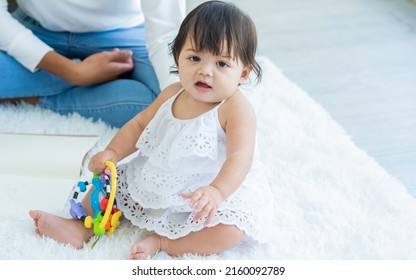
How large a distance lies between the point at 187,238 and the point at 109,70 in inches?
22.2

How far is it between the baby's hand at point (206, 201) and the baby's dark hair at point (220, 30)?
22cm

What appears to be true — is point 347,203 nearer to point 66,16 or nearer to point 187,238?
point 187,238

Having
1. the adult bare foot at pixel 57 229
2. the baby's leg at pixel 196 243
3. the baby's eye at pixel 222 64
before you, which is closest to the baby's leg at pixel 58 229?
the adult bare foot at pixel 57 229

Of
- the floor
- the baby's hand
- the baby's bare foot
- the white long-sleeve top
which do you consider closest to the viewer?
the baby's hand

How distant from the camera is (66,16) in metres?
1.55

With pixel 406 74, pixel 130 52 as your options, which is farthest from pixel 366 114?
pixel 130 52

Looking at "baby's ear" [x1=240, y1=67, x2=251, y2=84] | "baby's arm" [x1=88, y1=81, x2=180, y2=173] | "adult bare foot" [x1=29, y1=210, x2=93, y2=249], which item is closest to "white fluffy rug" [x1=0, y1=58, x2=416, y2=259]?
"adult bare foot" [x1=29, y1=210, x2=93, y2=249]

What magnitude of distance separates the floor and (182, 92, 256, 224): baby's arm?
46 cm

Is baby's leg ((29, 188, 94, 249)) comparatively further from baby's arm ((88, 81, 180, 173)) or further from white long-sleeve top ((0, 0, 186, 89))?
white long-sleeve top ((0, 0, 186, 89))

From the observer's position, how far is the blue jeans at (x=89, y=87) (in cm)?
146

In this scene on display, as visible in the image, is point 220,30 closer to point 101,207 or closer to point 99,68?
point 101,207

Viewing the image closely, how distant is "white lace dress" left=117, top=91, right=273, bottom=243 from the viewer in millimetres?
1051

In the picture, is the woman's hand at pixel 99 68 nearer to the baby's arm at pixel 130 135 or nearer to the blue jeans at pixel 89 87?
the blue jeans at pixel 89 87

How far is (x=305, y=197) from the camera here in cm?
124
